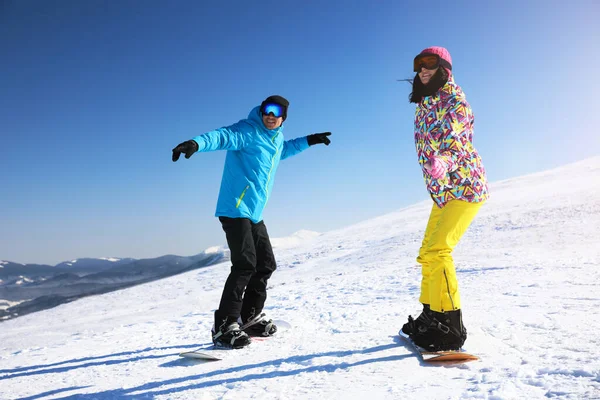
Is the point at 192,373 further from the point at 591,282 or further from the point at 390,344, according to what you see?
the point at 591,282

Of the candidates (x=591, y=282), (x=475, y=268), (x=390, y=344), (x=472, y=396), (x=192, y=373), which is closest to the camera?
(x=472, y=396)

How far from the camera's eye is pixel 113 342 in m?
4.17

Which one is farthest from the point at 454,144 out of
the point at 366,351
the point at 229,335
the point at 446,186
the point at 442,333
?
the point at 229,335

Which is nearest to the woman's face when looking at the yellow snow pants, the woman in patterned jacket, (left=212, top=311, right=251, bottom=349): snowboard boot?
the woman in patterned jacket

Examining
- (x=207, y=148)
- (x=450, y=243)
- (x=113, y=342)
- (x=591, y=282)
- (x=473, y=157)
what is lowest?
(x=591, y=282)

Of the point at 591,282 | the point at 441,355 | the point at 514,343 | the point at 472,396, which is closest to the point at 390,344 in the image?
the point at 441,355

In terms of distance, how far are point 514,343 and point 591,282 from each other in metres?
3.14

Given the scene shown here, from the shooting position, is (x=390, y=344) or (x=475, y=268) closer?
(x=390, y=344)

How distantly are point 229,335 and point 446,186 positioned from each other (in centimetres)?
214

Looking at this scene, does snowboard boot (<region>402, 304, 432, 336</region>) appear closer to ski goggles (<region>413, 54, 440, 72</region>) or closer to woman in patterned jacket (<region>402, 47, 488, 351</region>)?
woman in patterned jacket (<region>402, 47, 488, 351</region>)

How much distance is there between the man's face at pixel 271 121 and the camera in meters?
3.56

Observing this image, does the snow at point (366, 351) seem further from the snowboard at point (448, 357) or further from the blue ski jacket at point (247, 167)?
the blue ski jacket at point (247, 167)

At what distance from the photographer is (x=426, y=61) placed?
273 cm

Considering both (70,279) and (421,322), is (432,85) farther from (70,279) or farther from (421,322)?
(70,279)
